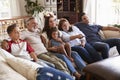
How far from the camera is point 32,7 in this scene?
6691mm

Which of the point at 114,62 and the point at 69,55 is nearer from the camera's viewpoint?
the point at 114,62

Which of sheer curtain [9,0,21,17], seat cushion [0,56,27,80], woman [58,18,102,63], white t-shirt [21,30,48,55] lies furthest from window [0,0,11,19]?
seat cushion [0,56,27,80]

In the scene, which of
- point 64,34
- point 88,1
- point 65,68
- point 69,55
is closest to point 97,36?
point 64,34

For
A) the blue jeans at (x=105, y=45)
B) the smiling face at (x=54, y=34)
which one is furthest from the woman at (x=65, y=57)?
the blue jeans at (x=105, y=45)

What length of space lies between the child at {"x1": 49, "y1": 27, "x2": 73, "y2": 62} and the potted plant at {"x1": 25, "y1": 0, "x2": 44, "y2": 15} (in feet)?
11.6

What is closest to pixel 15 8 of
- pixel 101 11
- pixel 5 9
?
pixel 5 9

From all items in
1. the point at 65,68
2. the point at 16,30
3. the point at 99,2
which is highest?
the point at 99,2

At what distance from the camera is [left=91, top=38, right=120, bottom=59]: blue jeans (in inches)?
127

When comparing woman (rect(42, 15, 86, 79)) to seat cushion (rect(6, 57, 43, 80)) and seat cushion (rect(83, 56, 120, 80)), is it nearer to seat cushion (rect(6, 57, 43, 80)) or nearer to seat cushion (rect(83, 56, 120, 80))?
seat cushion (rect(83, 56, 120, 80))

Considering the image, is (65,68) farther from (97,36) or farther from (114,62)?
(97,36)

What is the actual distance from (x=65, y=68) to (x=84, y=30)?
1303 mm

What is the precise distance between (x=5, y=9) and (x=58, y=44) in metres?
4.28

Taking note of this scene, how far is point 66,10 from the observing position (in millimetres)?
5848

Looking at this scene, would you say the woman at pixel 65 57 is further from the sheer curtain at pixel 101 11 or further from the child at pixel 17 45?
the sheer curtain at pixel 101 11
